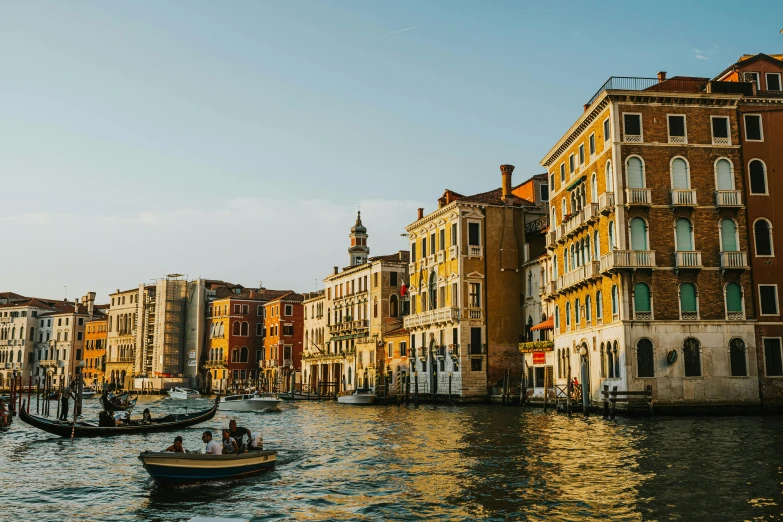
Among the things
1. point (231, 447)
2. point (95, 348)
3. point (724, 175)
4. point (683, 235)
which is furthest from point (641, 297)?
point (95, 348)

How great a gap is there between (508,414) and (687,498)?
22.3 meters

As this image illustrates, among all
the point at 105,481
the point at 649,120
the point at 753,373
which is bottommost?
the point at 105,481

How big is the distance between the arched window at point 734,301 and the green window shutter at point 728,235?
1557mm

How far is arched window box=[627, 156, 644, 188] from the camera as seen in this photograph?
3238 cm

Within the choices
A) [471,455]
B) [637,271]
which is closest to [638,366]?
[637,271]

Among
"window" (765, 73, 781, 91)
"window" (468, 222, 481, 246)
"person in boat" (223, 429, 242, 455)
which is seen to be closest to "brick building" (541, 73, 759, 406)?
"window" (765, 73, 781, 91)

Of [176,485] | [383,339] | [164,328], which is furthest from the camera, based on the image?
[164,328]

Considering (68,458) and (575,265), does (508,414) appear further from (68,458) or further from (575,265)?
(68,458)

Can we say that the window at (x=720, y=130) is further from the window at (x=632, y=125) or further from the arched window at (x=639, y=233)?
the arched window at (x=639, y=233)

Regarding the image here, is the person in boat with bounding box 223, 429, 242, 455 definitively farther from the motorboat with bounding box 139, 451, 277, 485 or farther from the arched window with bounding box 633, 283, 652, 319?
the arched window with bounding box 633, 283, 652, 319

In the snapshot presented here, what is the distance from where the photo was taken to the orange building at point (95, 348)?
104 metres

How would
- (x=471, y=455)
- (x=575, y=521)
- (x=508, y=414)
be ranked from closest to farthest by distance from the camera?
(x=575, y=521) < (x=471, y=455) < (x=508, y=414)

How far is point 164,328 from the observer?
9050cm

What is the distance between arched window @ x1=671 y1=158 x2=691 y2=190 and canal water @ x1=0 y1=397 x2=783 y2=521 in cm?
1010
